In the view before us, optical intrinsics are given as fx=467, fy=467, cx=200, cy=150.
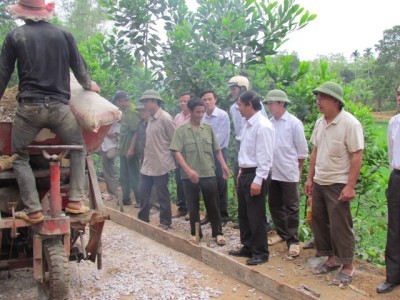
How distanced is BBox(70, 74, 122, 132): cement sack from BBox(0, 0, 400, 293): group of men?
0.29ft

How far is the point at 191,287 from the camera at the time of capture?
4.80 meters

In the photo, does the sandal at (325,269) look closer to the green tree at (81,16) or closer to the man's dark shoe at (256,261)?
the man's dark shoe at (256,261)

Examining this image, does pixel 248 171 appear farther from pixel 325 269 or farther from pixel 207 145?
pixel 325 269

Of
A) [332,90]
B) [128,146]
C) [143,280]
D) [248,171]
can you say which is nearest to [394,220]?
[332,90]

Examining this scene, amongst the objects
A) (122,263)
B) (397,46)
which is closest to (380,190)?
(122,263)

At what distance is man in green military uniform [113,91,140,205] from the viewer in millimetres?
8562

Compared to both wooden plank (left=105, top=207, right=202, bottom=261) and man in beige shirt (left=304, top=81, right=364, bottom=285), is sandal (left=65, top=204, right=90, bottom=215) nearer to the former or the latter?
wooden plank (left=105, top=207, right=202, bottom=261)

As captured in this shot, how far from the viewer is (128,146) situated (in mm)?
8680

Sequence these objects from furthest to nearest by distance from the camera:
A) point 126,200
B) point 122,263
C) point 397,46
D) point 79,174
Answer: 1. point 397,46
2. point 126,200
3. point 122,263
4. point 79,174

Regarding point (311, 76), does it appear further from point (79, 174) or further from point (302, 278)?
point (79, 174)

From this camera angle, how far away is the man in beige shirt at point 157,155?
280 inches

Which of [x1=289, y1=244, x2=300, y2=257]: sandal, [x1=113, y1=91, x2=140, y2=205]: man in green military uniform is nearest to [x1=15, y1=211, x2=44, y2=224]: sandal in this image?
[x1=289, y1=244, x2=300, y2=257]: sandal

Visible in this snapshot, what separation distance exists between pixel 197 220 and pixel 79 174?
248cm

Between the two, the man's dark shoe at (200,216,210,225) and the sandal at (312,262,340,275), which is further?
the man's dark shoe at (200,216,210,225)
